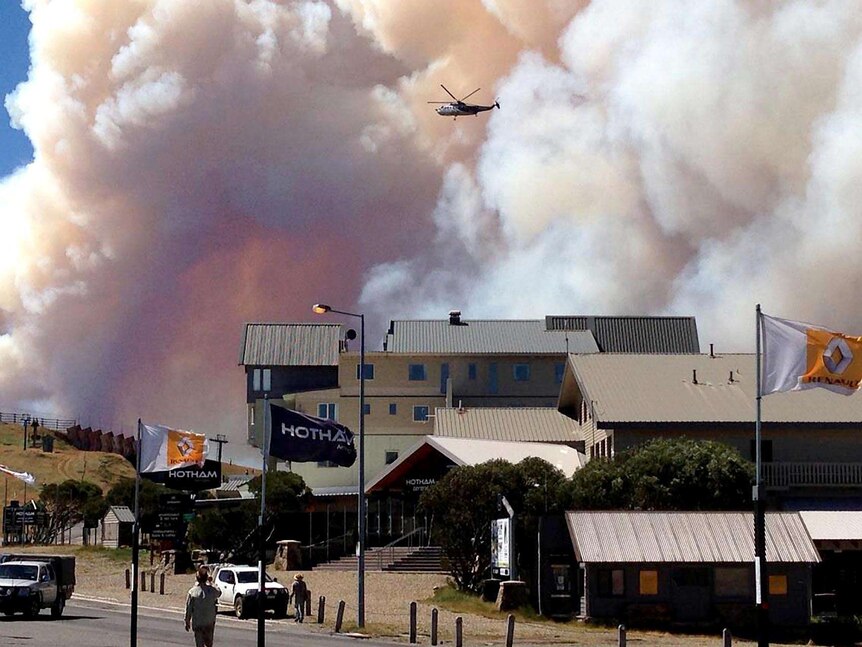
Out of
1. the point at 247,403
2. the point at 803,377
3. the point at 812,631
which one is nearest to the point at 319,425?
the point at 803,377

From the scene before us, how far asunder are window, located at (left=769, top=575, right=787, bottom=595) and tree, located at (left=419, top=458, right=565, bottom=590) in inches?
493

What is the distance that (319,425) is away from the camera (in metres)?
41.1

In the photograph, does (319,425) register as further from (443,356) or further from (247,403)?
(247,403)

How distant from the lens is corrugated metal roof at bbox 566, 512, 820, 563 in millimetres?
51188

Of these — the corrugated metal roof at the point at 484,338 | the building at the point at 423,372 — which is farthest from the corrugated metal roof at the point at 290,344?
the corrugated metal roof at the point at 484,338

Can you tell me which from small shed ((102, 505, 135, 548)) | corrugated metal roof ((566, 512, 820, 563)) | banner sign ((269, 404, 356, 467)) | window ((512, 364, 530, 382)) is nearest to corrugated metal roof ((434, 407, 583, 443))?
small shed ((102, 505, 135, 548))

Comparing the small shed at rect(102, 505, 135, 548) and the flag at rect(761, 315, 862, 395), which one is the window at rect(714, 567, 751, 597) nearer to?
A: the flag at rect(761, 315, 862, 395)

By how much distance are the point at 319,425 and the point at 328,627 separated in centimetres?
1021

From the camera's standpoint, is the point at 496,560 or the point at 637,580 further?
the point at 496,560

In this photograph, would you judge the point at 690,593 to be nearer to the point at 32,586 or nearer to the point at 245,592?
the point at 245,592

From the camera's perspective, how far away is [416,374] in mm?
115938

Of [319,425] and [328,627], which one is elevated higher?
[319,425]

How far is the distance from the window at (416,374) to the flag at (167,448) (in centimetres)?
7539

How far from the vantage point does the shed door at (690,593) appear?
167ft
